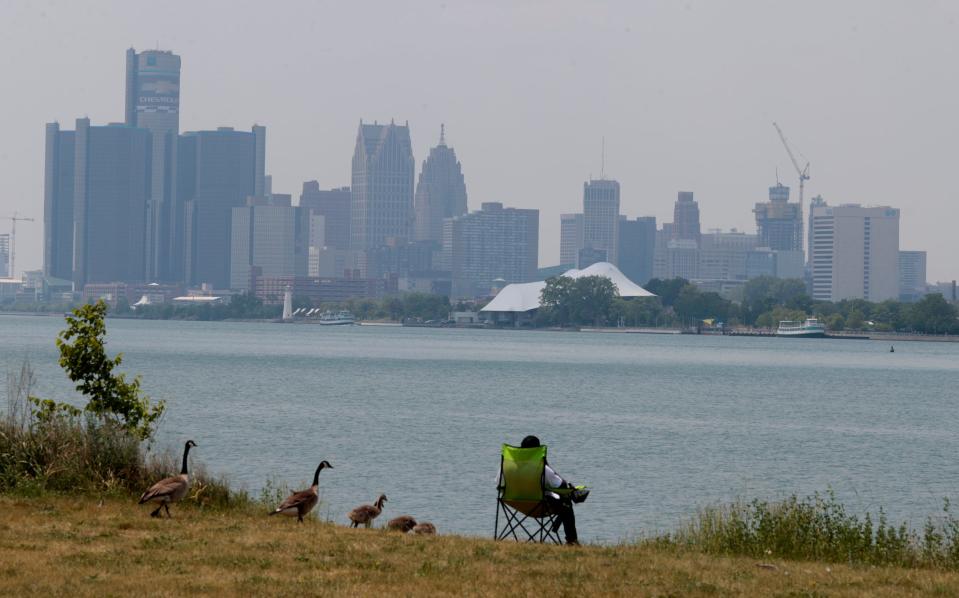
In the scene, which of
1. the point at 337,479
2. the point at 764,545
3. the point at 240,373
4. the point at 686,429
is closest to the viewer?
the point at 764,545

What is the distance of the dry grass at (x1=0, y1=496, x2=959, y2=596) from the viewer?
1267 centimetres

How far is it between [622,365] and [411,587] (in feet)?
326

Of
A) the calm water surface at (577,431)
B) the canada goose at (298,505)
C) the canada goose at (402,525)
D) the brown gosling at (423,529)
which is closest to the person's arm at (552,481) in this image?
the brown gosling at (423,529)

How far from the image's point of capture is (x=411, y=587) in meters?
12.7

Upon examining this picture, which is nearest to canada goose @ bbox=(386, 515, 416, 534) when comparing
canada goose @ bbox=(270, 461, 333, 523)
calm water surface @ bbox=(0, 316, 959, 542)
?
canada goose @ bbox=(270, 461, 333, 523)

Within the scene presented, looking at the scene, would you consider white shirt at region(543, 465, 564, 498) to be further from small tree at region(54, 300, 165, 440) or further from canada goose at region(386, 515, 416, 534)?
small tree at region(54, 300, 165, 440)

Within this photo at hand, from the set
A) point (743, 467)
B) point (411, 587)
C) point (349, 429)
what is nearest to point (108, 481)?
point (411, 587)

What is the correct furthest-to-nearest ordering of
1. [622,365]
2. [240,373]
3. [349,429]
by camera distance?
[622,365] < [240,373] < [349,429]

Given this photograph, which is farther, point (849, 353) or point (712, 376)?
point (849, 353)

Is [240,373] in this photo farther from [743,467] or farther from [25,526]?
[25,526]

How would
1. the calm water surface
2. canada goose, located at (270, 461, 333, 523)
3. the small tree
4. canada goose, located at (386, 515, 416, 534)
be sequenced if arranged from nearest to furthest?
canada goose, located at (270, 461, 333, 523), canada goose, located at (386, 515, 416, 534), the small tree, the calm water surface

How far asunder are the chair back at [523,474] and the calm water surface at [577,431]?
27.7 ft

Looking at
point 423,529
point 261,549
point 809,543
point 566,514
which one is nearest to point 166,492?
point 261,549

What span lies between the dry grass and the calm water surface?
31.4 ft
